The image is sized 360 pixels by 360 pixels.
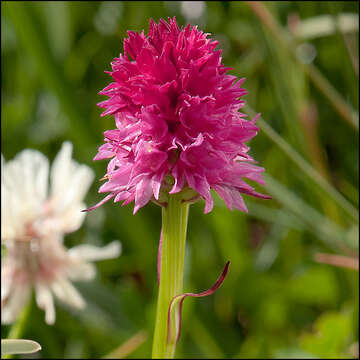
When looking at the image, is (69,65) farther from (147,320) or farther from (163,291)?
(163,291)

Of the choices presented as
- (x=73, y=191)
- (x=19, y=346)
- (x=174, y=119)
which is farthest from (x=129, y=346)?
(x=174, y=119)

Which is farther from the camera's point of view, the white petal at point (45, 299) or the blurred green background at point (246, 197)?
the blurred green background at point (246, 197)

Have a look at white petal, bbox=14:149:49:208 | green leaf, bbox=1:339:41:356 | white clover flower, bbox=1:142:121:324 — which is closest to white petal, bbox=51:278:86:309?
white clover flower, bbox=1:142:121:324

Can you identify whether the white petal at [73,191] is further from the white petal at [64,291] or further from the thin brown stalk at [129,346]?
the thin brown stalk at [129,346]

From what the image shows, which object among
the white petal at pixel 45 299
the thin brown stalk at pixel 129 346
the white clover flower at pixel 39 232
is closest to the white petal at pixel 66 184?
the white clover flower at pixel 39 232

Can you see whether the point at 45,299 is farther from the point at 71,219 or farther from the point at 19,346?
the point at 19,346

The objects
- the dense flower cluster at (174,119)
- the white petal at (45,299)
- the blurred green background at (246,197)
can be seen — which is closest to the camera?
the dense flower cluster at (174,119)
